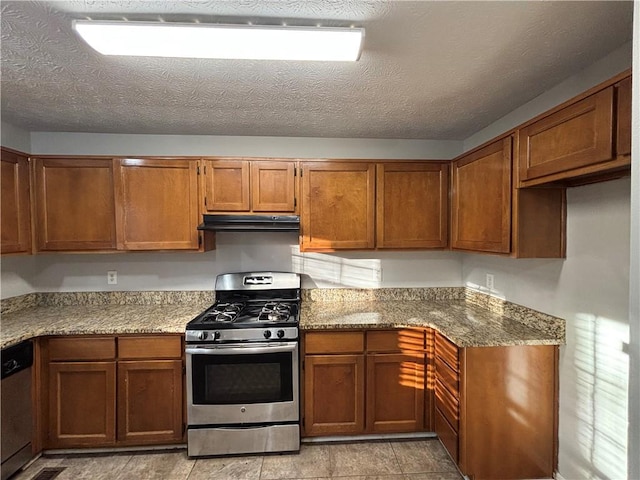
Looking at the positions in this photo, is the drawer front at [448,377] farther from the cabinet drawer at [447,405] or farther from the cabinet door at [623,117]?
the cabinet door at [623,117]

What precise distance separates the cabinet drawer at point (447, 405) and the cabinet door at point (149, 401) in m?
1.83

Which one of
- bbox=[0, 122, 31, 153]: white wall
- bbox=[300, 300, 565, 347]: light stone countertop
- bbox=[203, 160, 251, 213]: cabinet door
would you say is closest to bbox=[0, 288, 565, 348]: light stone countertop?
bbox=[300, 300, 565, 347]: light stone countertop

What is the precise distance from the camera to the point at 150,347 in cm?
210

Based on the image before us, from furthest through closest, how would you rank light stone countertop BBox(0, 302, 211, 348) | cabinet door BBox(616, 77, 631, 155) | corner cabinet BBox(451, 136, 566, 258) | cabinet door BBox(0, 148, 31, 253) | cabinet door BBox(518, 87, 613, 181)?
cabinet door BBox(0, 148, 31, 253)
light stone countertop BBox(0, 302, 211, 348)
corner cabinet BBox(451, 136, 566, 258)
cabinet door BBox(518, 87, 613, 181)
cabinet door BBox(616, 77, 631, 155)

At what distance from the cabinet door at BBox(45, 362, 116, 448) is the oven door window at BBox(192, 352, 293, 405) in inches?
24.4

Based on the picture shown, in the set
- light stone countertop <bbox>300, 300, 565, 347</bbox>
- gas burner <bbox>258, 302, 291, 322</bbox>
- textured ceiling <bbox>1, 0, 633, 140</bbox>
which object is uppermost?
textured ceiling <bbox>1, 0, 633, 140</bbox>

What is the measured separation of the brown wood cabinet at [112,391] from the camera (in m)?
2.07

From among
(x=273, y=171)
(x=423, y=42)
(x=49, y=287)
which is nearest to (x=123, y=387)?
(x=49, y=287)

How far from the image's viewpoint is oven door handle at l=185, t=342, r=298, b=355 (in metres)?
2.05

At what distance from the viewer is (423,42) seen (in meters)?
1.33

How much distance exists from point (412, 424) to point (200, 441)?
152 cm

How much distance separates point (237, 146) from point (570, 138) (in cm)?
230

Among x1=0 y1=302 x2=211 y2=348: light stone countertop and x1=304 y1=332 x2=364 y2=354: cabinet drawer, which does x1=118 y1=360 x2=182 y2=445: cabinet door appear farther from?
x1=304 y1=332 x2=364 y2=354: cabinet drawer

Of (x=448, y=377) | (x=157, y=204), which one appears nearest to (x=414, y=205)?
(x=448, y=377)
